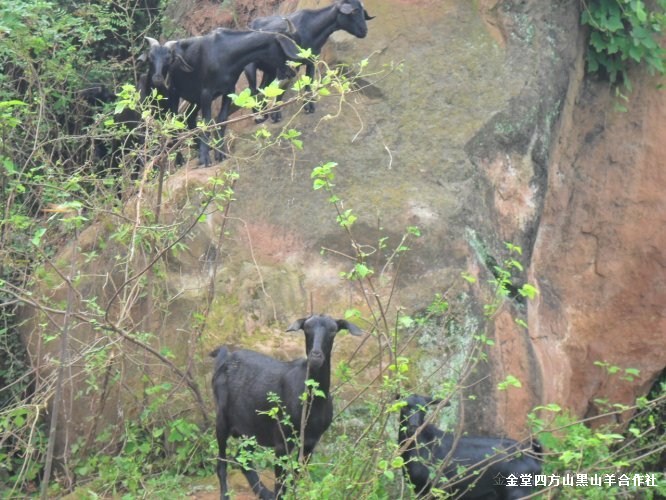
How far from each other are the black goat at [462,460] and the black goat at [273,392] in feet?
1.87

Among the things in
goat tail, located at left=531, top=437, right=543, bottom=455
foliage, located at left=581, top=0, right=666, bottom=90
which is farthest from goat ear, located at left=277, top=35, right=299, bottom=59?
goat tail, located at left=531, top=437, right=543, bottom=455

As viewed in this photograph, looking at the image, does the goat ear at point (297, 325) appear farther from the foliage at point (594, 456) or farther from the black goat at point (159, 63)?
the black goat at point (159, 63)

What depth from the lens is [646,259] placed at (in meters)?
10.4

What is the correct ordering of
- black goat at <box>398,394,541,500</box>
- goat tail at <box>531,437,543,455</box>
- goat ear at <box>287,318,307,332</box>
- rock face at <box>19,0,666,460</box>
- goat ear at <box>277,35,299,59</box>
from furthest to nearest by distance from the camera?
goat ear at <box>277,35,299,59</box>, rock face at <box>19,0,666,460</box>, goat tail at <box>531,437,543,455</box>, goat ear at <box>287,318,307,332</box>, black goat at <box>398,394,541,500</box>

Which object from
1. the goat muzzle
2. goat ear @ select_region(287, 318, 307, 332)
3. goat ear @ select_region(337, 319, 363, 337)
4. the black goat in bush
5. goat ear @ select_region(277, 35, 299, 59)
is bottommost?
the goat muzzle

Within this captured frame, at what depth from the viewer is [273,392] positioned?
7.70 metres

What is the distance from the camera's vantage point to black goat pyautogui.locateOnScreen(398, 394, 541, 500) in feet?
24.0

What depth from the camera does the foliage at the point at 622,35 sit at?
10344 mm

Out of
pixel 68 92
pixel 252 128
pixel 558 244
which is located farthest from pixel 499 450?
pixel 68 92

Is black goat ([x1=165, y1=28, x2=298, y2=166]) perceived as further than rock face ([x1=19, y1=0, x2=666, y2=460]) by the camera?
Yes

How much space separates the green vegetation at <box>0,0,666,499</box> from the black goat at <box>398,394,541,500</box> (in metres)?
0.19

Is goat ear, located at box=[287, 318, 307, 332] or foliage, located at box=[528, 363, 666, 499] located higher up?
goat ear, located at box=[287, 318, 307, 332]

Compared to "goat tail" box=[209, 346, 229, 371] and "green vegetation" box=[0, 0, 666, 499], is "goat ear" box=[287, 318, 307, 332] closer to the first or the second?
"green vegetation" box=[0, 0, 666, 499]

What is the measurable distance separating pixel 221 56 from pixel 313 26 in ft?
2.85
